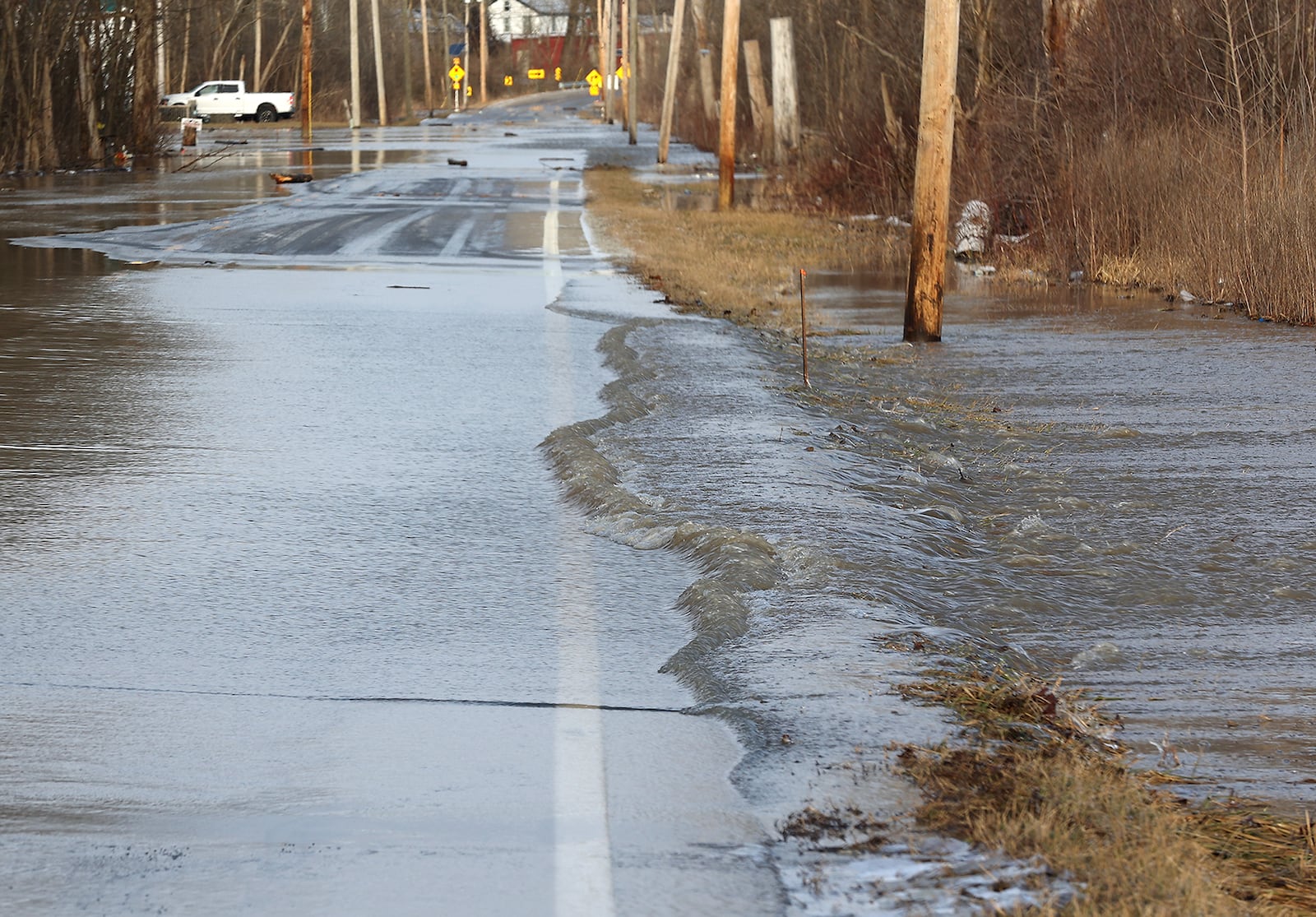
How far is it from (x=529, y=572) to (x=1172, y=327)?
859 centimetres

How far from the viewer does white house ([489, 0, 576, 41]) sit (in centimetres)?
15238

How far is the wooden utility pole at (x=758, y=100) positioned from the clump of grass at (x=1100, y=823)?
34.8m

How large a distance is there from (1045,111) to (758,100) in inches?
848

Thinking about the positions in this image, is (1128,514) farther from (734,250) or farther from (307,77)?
(307,77)

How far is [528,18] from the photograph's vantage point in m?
154

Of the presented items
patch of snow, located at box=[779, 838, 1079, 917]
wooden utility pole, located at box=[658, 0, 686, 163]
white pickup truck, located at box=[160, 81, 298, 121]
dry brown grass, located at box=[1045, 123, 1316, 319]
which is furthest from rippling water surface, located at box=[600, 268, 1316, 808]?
white pickup truck, located at box=[160, 81, 298, 121]

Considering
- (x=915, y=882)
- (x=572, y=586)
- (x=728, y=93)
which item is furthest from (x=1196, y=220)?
(x=915, y=882)

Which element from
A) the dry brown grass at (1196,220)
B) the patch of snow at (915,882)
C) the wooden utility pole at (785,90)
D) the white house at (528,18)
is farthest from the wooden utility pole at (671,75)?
the white house at (528,18)

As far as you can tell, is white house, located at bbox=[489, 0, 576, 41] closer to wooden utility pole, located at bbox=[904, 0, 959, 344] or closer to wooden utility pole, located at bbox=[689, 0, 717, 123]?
wooden utility pole, located at bbox=[689, 0, 717, 123]

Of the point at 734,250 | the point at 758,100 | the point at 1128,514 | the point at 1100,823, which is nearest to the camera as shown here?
the point at 1100,823

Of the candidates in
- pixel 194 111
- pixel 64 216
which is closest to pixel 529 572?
pixel 64 216

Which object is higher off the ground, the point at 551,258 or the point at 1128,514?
the point at 551,258

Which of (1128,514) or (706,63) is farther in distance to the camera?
(706,63)

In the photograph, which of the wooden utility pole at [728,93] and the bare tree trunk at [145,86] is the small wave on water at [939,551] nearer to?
the wooden utility pole at [728,93]
